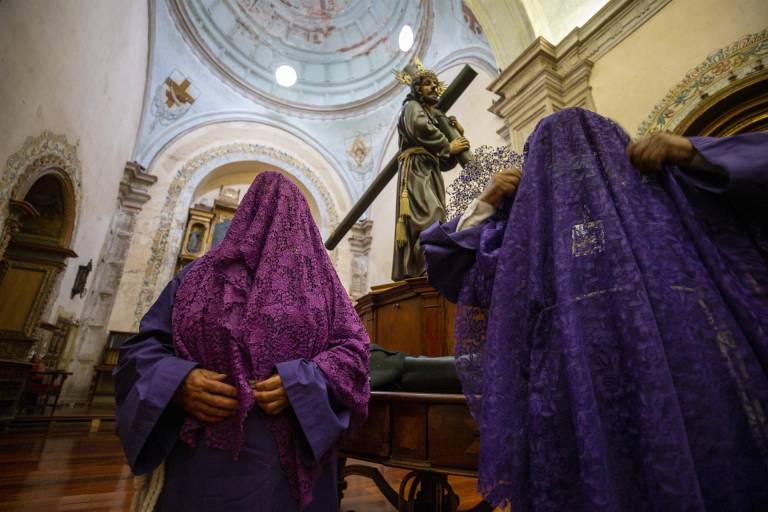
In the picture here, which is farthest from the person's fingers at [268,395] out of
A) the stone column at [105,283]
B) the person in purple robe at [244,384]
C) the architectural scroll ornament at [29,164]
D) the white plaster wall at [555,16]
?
the stone column at [105,283]

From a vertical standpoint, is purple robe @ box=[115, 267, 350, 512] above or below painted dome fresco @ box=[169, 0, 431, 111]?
below

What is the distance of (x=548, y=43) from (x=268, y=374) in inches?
204

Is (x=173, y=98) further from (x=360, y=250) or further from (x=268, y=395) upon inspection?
(x=268, y=395)

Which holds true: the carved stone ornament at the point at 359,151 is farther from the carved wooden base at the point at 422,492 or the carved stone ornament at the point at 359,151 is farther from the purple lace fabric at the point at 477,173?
the carved wooden base at the point at 422,492

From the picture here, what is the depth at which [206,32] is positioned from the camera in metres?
10.0

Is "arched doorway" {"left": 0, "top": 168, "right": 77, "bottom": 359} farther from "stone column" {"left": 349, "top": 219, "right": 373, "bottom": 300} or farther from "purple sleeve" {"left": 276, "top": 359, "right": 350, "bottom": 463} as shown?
"stone column" {"left": 349, "top": 219, "right": 373, "bottom": 300}

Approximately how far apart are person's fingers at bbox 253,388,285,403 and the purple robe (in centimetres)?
3

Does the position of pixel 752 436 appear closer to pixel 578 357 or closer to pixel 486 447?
pixel 578 357

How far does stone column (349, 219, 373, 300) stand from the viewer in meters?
10.3

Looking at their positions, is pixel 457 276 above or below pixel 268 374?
above

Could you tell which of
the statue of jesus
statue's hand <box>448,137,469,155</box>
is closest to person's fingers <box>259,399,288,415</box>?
the statue of jesus

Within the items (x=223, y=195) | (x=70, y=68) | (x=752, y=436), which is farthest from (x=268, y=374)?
(x=223, y=195)

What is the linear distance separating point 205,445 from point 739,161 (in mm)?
1502

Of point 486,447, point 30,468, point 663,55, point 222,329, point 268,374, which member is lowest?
point 30,468
